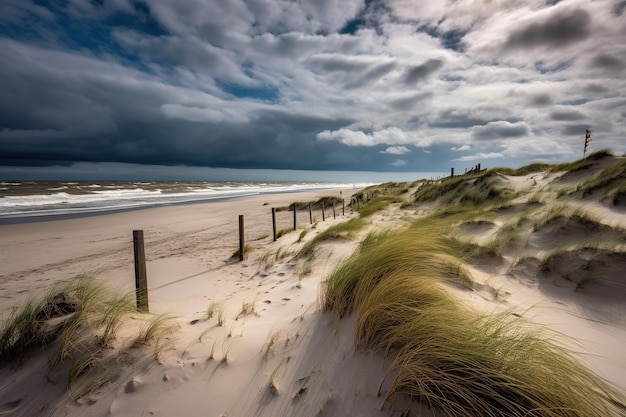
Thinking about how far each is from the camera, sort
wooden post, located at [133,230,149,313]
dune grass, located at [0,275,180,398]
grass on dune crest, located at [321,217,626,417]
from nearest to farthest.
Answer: grass on dune crest, located at [321,217,626,417] → dune grass, located at [0,275,180,398] → wooden post, located at [133,230,149,313]

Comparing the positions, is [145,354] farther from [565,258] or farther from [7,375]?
[565,258]

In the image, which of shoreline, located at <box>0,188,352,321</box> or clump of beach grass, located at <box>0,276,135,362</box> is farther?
shoreline, located at <box>0,188,352,321</box>

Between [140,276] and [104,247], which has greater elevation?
[140,276]

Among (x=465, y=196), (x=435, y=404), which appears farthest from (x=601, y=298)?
(x=465, y=196)

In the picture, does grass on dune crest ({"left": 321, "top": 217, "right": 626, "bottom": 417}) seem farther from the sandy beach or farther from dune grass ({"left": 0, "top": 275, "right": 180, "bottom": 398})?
dune grass ({"left": 0, "top": 275, "right": 180, "bottom": 398})

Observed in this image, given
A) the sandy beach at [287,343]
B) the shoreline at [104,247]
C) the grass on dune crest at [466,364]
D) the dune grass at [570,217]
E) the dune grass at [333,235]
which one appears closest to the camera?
the grass on dune crest at [466,364]

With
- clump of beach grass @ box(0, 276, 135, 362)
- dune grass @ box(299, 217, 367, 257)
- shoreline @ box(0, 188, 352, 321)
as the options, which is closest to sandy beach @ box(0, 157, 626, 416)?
clump of beach grass @ box(0, 276, 135, 362)

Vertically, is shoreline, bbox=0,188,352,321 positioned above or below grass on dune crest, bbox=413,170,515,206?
below

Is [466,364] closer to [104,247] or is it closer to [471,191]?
[104,247]

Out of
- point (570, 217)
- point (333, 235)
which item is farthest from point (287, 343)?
point (570, 217)

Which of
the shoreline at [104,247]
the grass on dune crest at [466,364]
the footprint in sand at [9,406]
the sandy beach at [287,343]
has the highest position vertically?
the grass on dune crest at [466,364]

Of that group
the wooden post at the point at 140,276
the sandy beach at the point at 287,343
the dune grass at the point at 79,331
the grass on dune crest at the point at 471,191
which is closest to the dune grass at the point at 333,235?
the sandy beach at the point at 287,343

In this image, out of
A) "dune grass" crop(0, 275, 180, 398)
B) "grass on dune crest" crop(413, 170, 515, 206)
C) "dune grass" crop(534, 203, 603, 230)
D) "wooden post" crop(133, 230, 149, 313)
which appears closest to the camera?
"dune grass" crop(0, 275, 180, 398)

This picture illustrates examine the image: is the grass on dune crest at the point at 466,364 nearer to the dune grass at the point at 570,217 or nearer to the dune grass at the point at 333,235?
the dune grass at the point at 570,217
